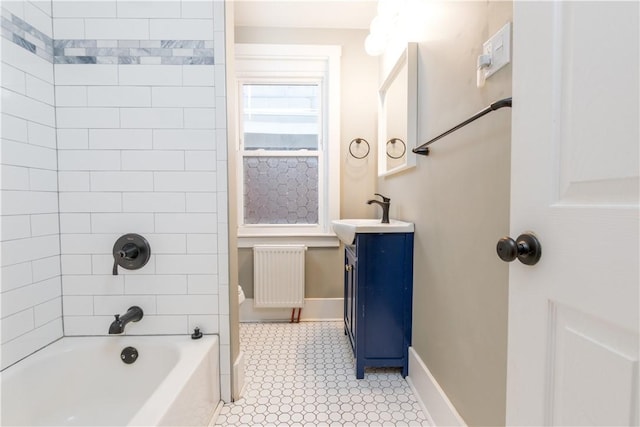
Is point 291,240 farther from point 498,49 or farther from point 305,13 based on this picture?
point 498,49

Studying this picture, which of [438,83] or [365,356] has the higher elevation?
[438,83]

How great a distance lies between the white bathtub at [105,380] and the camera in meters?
1.18

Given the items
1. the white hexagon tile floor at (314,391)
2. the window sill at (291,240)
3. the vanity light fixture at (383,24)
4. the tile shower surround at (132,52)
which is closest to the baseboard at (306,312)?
the white hexagon tile floor at (314,391)

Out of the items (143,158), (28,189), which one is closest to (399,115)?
(143,158)

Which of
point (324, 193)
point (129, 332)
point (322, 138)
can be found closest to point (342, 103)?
point (322, 138)

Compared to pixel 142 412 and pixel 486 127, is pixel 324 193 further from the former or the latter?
pixel 142 412

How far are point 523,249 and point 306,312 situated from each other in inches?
89.4

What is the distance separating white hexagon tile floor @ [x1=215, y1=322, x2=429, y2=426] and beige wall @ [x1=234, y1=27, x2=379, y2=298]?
0.55 metres

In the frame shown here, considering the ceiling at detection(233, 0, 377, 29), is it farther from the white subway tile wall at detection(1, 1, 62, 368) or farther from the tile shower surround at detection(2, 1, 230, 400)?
the white subway tile wall at detection(1, 1, 62, 368)

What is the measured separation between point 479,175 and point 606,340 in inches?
26.9

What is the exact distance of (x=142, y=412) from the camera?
933 millimetres

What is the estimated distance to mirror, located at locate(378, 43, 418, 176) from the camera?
1.66m

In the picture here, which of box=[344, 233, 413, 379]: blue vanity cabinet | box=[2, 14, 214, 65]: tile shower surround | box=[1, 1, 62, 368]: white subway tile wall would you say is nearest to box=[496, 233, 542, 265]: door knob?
box=[344, 233, 413, 379]: blue vanity cabinet

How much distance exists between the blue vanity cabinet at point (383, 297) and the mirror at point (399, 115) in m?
0.46
